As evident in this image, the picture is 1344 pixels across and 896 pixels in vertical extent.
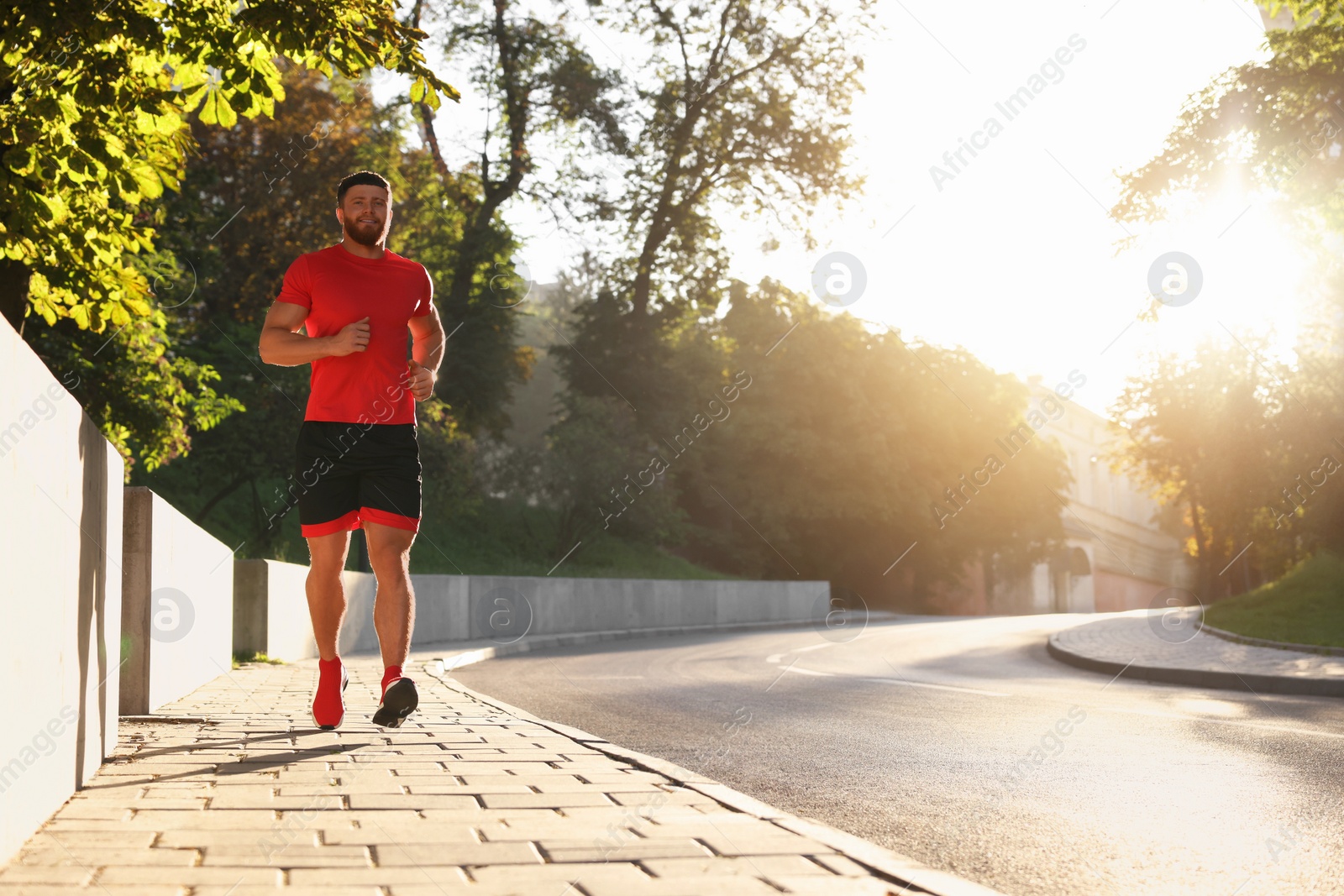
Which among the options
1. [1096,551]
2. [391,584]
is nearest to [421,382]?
[391,584]

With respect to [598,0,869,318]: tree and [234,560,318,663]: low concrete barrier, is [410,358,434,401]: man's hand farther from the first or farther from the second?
[598,0,869,318]: tree

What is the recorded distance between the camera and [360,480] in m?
5.39

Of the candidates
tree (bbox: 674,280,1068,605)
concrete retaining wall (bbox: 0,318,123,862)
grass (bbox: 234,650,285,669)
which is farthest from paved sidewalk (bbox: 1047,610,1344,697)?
tree (bbox: 674,280,1068,605)

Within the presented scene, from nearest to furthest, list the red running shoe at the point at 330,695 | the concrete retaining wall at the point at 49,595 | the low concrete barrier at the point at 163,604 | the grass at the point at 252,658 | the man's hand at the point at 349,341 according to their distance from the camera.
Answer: the concrete retaining wall at the point at 49,595, the man's hand at the point at 349,341, the red running shoe at the point at 330,695, the low concrete barrier at the point at 163,604, the grass at the point at 252,658

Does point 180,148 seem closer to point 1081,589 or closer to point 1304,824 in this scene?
point 1304,824

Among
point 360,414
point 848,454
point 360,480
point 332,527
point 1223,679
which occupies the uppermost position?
point 848,454

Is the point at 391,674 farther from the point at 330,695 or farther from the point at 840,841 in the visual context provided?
the point at 840,841

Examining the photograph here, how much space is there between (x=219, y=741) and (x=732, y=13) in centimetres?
2838

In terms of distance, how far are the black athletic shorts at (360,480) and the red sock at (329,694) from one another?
2.07 feet

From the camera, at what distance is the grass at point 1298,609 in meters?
17.0

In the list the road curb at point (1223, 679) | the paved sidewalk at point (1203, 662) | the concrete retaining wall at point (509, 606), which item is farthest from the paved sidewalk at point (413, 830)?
the paved sidewalk at point (1203, 662)

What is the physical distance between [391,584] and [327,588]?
0.34 m

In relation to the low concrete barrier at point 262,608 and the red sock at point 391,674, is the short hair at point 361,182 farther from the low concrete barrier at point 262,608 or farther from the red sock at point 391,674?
the low concrete barrier at point 262,608

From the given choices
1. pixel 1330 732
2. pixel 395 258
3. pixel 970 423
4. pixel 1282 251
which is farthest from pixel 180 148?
pixel 970 423
